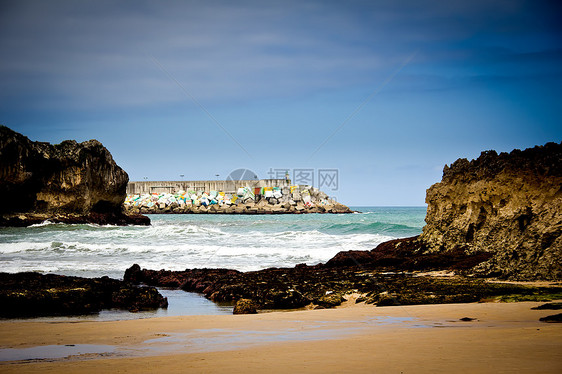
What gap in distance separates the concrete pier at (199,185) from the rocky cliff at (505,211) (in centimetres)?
6433

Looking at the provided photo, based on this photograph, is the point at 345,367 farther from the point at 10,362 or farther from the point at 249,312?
the point at 249,312

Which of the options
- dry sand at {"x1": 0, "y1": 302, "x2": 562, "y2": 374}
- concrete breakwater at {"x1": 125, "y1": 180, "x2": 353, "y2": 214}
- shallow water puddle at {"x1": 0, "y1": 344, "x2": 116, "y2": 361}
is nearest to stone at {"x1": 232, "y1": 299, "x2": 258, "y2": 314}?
dry sand at {"x1": 0, "y1": 302, "x2": 562, "y2": 374}

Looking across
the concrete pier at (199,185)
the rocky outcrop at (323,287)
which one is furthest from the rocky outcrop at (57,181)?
the concrete pier at (199,185)

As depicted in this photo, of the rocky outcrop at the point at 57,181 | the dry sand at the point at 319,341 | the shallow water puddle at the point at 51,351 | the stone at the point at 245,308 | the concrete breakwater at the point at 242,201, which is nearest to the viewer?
the dry sand at the point at 319,341

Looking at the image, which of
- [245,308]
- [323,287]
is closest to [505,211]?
[323,287]

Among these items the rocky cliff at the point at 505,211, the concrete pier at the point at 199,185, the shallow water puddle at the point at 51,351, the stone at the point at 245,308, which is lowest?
the stone at the point at 245,308

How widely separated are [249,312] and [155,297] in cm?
180

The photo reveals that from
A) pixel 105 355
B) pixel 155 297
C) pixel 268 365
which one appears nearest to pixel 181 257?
pixel 155 297

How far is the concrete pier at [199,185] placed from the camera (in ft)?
253

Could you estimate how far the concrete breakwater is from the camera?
7369 centimetres

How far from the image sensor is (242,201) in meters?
75.2

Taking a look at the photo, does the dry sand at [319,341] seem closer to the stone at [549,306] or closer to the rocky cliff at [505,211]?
the stone at [549,306]

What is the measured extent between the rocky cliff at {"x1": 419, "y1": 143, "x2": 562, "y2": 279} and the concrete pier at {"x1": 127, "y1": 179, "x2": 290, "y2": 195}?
2533 inches

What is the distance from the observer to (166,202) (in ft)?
255
